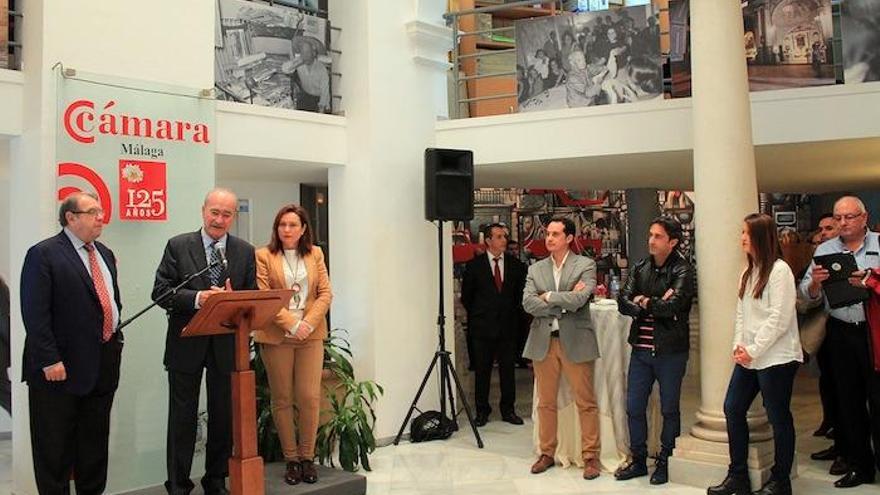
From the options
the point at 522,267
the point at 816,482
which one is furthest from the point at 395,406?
the point at 816,482

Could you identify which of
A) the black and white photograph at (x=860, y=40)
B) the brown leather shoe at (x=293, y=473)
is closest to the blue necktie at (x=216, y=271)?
the brown leather shoe at (x=293, y=473)

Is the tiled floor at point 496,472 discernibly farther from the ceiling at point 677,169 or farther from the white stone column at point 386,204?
the ceiling at point 677,169

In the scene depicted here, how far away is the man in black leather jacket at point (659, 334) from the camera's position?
4496 mm

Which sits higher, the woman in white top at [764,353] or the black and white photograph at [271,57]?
the black and white photograph at [271,57]

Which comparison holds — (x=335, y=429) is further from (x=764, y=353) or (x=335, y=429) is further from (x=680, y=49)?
(x=680, y=49)

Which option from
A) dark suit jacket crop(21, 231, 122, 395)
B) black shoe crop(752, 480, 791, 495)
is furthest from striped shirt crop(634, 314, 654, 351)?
dark suit jacket crop(21, 231, 122, 395)

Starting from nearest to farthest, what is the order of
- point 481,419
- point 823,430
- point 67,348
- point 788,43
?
point 67,348
point 788,43
point 823,430
point 481,419

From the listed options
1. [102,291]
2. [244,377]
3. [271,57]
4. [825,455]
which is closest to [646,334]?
[825,455]

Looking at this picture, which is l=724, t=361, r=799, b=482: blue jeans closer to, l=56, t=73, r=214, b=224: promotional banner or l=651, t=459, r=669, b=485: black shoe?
l=651, t=459, r=669, b=485: black shoe

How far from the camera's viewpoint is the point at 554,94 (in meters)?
6.24

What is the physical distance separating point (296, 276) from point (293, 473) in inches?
42.8

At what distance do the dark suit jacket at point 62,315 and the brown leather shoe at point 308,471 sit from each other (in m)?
1.26

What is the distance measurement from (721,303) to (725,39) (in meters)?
1.51

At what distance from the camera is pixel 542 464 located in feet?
16.6
